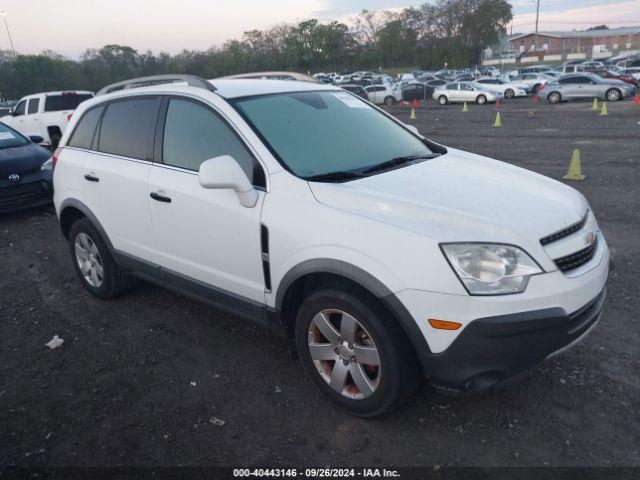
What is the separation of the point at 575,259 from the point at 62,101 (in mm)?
15967

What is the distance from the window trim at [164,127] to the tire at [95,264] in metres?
1.21

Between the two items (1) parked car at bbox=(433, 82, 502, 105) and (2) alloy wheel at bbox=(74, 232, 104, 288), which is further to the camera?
(1) parked car at bbox=(433, 82, 502, 105)

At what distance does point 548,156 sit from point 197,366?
33.8 feet

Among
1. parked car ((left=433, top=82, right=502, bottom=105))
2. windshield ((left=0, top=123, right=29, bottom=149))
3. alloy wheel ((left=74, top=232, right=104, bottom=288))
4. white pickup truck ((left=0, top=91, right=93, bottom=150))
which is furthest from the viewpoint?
parked car ((left=433, top=82, right=502, bottom=105))

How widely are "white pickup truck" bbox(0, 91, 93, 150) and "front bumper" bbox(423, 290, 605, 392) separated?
14760 mm

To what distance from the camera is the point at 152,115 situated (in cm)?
411

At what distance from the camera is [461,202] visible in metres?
2.91

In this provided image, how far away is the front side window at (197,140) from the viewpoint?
11.2 ft

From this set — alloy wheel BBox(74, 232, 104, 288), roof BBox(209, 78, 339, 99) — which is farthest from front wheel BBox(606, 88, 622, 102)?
alloy wheel BBox(74, 232, 104, 288)

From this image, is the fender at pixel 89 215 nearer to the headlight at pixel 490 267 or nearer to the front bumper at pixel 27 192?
the headlight at pixel 490 267

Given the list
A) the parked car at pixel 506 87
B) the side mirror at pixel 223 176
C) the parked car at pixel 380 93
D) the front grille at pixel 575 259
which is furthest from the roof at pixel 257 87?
the parked car at pixel 506 87

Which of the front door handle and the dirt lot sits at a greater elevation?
the front door handle

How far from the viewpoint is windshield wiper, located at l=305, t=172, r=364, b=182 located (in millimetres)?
3203

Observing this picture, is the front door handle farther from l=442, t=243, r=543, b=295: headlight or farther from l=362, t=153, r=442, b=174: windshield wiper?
l=442, t=243, r=543, b=295: headlight
